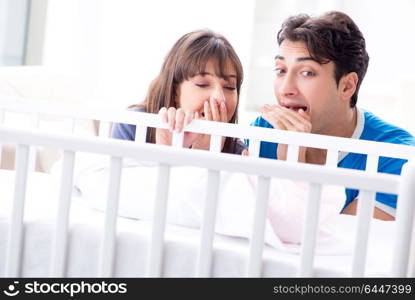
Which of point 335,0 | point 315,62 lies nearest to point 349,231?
point 315,62

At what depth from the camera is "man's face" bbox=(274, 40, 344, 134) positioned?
5.00 feet

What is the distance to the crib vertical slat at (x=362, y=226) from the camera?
0.89 meters

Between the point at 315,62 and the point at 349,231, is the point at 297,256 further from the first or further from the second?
the point at 315,62

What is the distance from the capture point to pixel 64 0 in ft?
11.1

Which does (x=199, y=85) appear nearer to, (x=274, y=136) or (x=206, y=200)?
(x=274, y=136)

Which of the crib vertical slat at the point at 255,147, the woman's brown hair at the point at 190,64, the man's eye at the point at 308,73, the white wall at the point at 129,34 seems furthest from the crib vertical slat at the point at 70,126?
the white wall at the point at 129,34

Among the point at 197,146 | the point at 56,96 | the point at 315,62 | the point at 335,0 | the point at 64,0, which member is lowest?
the point at 197,146

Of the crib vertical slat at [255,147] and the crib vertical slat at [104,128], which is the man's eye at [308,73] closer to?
the crib vertical slat at [255,147]

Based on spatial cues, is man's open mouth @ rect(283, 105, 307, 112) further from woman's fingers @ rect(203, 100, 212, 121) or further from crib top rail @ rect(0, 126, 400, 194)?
crib top rail @ rect(0, 126, 400, 194)

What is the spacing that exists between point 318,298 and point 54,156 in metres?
1.40

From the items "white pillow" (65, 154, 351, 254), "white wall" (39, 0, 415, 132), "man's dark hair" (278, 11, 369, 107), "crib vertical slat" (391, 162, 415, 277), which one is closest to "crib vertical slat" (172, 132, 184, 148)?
"white pillow" (65, 154, 351, 254)

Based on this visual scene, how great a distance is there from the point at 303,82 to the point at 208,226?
0.66 meters

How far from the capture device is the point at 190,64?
60.2 inches

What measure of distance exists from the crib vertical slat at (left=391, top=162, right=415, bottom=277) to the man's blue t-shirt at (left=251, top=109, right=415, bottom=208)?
20.8 inches
